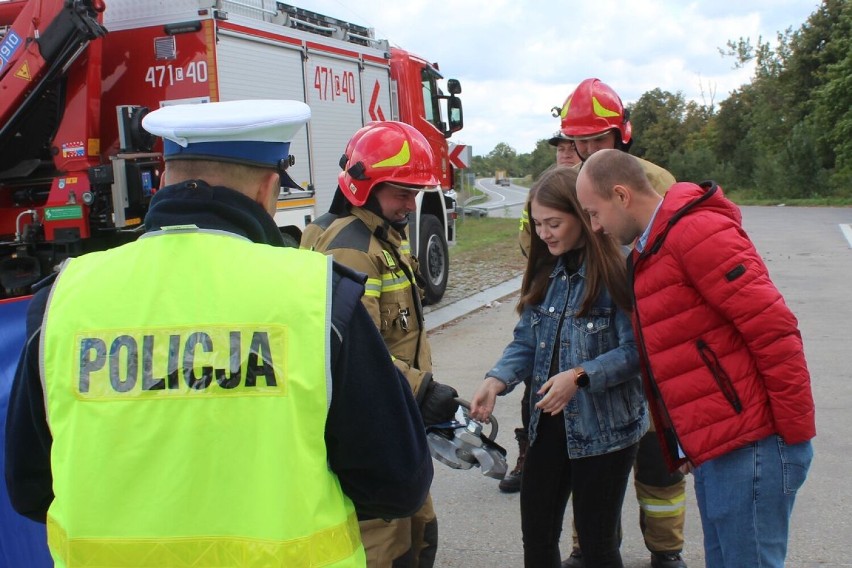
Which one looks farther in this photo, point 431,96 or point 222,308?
point 431,96

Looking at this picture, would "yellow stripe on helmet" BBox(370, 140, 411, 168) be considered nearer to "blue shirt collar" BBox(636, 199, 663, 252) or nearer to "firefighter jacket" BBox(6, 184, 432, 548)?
"blue shirt collar" BBox(636, 199, 663, 252)

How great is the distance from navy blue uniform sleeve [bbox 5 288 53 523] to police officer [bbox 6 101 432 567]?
0.05 ft

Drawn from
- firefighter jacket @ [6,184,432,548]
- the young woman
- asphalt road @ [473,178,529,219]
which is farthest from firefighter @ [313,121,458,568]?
asphalt road @ [473,178,529,219]

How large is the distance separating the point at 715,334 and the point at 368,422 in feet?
4.33

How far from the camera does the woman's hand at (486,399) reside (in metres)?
3.12

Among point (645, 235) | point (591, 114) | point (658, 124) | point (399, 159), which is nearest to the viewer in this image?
point (645, 235)

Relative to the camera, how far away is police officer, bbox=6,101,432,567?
156 cm

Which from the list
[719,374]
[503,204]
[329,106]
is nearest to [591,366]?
[719,374]

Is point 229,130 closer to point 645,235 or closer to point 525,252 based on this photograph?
point 645,235

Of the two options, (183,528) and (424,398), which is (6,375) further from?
(183,528)

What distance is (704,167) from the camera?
4431 cm

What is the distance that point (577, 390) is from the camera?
9.93 feet

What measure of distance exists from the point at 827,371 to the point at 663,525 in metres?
4.18

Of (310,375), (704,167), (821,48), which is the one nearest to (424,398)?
(310,375)
